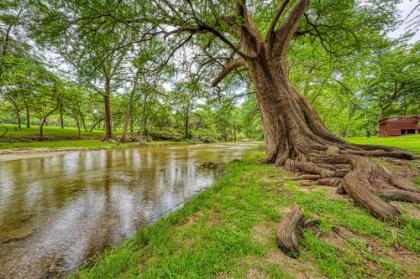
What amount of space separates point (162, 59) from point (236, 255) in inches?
244

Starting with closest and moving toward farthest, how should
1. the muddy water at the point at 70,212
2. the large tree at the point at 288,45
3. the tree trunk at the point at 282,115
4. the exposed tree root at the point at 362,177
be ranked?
1. the muddy water at the point at 70,212
2. the exposed tree root at the point at 362,177
3. the large tree at the point at 288,45
4. the tree trunk at the point at 282,115

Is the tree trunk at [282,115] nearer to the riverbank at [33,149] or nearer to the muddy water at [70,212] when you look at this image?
the muddy water at [70,212]

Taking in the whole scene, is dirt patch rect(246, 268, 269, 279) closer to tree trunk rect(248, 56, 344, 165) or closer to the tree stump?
the tree stump

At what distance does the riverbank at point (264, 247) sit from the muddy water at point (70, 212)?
2.00ft

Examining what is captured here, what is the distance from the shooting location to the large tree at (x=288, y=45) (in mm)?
4414

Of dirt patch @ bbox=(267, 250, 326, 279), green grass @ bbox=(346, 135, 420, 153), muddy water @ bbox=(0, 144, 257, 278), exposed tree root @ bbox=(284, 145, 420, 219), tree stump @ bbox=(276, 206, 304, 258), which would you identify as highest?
green grass @ bbox=(346, 135, 420, 153)

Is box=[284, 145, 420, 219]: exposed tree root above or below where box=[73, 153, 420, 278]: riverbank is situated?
above

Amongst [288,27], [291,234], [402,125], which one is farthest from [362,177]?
[402,125]

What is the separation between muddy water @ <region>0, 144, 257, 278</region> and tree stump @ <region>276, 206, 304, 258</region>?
2299 mm

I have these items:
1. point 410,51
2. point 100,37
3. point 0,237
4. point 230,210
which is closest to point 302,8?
point 100,37

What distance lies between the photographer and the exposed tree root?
8.67 ft

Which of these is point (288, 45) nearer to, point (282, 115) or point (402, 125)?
point (282, 115)

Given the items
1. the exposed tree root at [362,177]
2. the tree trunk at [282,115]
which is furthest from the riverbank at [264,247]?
the tree trunk at [282,115]

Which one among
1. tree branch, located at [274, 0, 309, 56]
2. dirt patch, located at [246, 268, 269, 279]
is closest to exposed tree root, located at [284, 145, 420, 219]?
dirt patch, located at [246, 268, 269, 279]
